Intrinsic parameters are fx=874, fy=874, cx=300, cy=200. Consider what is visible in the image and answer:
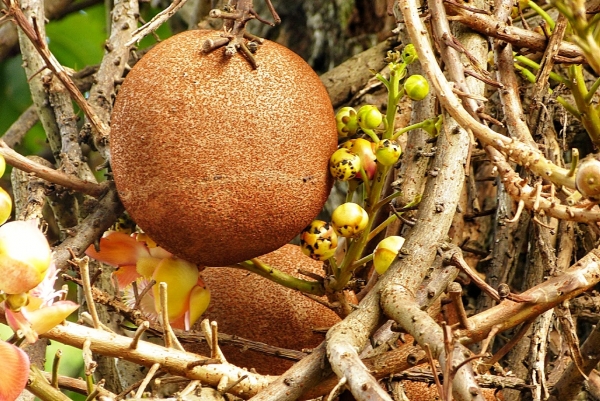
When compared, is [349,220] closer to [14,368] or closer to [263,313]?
[263,313]

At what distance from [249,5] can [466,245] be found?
514 millimetres

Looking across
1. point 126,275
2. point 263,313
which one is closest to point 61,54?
point 126,275

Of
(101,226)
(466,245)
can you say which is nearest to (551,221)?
(466,245)

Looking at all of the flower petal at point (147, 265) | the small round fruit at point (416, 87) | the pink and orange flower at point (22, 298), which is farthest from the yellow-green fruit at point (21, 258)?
the small round fruit at point (416, 87)

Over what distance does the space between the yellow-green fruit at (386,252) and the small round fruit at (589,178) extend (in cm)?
33

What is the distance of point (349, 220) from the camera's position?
88 centimetres

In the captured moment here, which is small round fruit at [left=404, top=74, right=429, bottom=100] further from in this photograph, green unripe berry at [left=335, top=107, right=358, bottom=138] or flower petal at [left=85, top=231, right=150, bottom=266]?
flower petal at [left=85, top=231, right=150, bottom=266]

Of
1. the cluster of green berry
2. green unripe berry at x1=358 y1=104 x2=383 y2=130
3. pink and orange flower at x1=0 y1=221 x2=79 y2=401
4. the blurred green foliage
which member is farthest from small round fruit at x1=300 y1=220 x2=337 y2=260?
the blurred green foliage

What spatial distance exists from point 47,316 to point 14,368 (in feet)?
0.14

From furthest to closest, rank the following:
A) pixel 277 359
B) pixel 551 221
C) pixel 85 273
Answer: pixel 551 221 → pixel 277 359 → pixel 85 273

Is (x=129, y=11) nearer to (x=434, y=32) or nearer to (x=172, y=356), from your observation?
(x=434, y=32)

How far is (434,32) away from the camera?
0.86 m

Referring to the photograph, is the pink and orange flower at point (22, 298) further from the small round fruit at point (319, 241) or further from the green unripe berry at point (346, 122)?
the green unripe berry at point (346, 122)

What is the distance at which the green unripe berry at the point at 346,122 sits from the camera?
3.15ft
